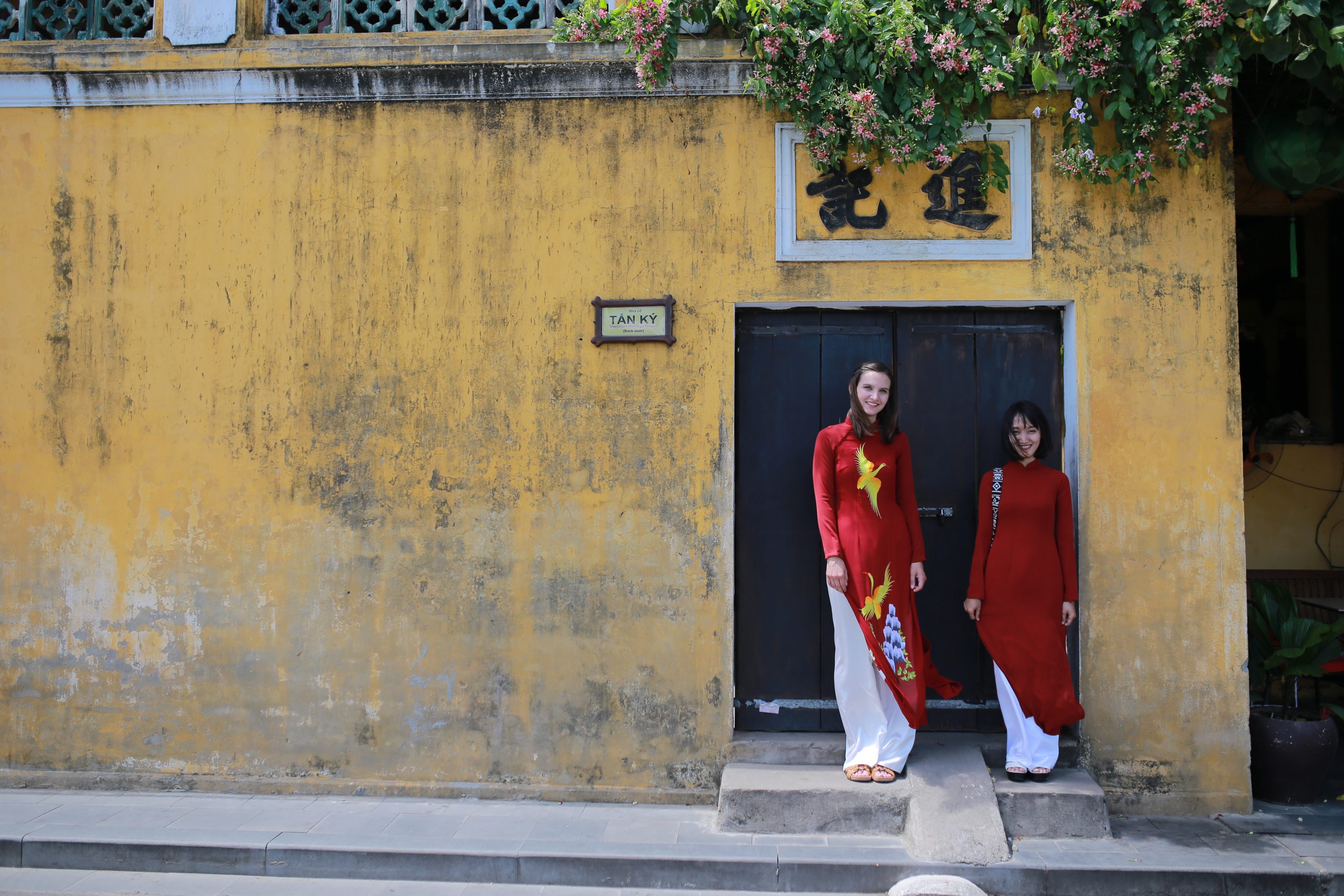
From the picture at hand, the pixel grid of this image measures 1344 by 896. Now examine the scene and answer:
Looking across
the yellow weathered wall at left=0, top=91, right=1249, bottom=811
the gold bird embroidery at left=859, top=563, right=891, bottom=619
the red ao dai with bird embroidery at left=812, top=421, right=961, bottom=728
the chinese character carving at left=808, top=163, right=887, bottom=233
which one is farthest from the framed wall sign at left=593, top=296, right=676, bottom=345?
the gold bird embroidery at left=859, top=563, right=891, bottom=619

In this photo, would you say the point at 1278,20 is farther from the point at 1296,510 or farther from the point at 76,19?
the point at 76,19

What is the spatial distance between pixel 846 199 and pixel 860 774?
9.85ft

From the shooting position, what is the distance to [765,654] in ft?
16.4

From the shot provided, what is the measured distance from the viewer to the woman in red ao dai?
447 cm

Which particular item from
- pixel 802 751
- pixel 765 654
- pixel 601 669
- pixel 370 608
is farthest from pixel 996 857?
pixel 370 608

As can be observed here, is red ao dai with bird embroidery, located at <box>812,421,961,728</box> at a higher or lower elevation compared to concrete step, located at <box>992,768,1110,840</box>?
higher

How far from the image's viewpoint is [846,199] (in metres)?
4.86

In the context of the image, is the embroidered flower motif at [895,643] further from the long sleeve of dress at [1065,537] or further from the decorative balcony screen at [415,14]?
the decorative balcony screen at [415,14]

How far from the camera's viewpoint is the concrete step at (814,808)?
4.34 m

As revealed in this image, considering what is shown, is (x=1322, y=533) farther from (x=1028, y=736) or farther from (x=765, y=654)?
(x=765, y=654)

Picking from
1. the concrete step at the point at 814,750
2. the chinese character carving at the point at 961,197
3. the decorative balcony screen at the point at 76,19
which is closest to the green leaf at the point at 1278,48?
the chinese character carving at the point at 961,197

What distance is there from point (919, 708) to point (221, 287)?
443 centimetres

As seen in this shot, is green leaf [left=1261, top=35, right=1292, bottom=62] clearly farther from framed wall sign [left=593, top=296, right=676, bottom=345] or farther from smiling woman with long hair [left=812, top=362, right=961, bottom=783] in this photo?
framed wall sign [left=593, top=296, right=676, bottom=345]

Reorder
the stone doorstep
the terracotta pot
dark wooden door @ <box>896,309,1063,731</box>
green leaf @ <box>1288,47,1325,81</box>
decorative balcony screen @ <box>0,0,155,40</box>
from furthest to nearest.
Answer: decorative balcony screen @ <box>0,0,155,40</box> → dark wooden door @ <box>896,309,1063,731</box> → the terracotta pot → green leaf @ <box>1288,47,1325,81</box> → the stone doorstep
